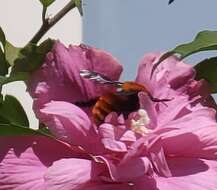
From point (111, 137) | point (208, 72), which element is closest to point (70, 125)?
point (111, 137)

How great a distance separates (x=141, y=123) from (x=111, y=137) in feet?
0.07

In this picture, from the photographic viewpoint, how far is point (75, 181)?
34 cm

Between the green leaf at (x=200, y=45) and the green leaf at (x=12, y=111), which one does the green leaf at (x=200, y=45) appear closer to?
the green leaf at (x=200, y=45)

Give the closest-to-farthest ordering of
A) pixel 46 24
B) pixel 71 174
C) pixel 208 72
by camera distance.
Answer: pixel 71 174 → pixel 208 72 → pixel 46 24

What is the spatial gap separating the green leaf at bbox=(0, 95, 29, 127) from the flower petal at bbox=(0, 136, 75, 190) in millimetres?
60

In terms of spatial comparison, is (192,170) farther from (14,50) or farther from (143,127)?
(14,50)

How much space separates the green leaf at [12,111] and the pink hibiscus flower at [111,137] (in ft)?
0.15

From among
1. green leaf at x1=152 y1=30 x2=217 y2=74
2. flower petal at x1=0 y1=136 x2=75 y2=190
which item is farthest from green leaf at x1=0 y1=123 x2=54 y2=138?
green leaf at x1=152 y1=30 x2=217 y2=74

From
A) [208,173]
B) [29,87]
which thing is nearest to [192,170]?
[208,173]

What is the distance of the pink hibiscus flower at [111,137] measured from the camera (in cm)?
35

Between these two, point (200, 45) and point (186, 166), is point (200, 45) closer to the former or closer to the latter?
point (200, 45)

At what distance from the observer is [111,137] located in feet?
1.20

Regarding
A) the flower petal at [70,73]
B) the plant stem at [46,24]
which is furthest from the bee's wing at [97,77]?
the plant stem at [46,24]

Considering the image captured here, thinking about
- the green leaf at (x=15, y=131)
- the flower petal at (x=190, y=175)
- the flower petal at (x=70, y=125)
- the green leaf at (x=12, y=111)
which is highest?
the flower petal at (x=70, y=125)
